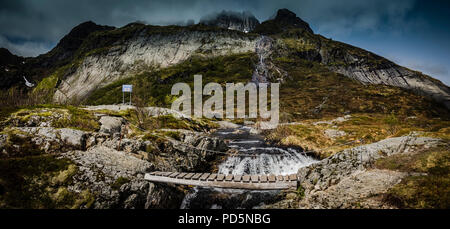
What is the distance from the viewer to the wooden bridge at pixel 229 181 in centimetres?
1081

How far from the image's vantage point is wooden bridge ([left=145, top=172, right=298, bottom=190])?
10.8 m

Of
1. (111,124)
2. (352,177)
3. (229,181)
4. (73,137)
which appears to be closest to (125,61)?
(111,124)

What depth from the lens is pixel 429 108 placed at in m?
68.1

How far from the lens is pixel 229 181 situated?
36.7ft

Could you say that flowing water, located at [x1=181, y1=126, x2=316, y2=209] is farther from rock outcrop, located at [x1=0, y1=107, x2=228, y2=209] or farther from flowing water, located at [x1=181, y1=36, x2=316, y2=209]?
rock outcrop, located at [x1=0, y1=107, x2=228, y2=209]

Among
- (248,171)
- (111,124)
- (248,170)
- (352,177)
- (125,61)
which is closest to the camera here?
(352,177)

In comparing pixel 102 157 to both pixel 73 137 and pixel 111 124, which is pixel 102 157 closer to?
pixel 73 137

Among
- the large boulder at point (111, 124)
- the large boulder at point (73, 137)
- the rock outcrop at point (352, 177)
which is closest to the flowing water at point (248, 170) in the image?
the rock outcrop at point (352, 177)

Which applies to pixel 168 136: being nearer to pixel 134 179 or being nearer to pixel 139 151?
pixel 139 151

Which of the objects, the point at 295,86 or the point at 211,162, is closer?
the point at 211,162

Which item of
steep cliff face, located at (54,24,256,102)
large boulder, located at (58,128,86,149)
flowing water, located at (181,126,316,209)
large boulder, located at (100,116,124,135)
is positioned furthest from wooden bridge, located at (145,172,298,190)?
steep cliff face, located at (54,24,256,102)

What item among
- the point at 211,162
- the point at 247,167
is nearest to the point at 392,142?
the point at 247,167
